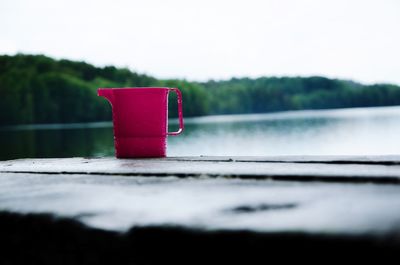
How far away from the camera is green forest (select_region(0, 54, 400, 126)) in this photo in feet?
232

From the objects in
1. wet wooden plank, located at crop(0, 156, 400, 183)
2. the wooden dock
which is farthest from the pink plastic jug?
the wooden dock

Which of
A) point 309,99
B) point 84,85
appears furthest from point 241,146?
point 309,99

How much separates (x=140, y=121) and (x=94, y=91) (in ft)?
244

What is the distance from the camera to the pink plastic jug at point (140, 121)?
1913 mm

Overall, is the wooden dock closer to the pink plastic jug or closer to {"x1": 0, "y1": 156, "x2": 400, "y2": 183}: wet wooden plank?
{"x1": 0, "y1": 156, "x2": 400, "y2": 183}: wet wooden plank

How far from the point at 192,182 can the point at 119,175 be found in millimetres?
286

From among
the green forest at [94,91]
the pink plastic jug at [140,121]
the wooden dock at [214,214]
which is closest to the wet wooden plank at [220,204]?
the wooden dock at [214,214]

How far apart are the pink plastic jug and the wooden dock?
2.48 ft

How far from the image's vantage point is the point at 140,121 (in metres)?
1.94

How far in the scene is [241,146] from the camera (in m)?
44.6

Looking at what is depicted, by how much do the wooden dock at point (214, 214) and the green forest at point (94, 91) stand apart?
70.8m

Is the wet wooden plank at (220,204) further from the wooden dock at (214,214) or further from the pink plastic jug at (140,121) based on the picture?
the pink plastic jug at (140,121)

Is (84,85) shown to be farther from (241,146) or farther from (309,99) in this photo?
(309,99)

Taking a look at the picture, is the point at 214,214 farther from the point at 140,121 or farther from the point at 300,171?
the point at 140,121
